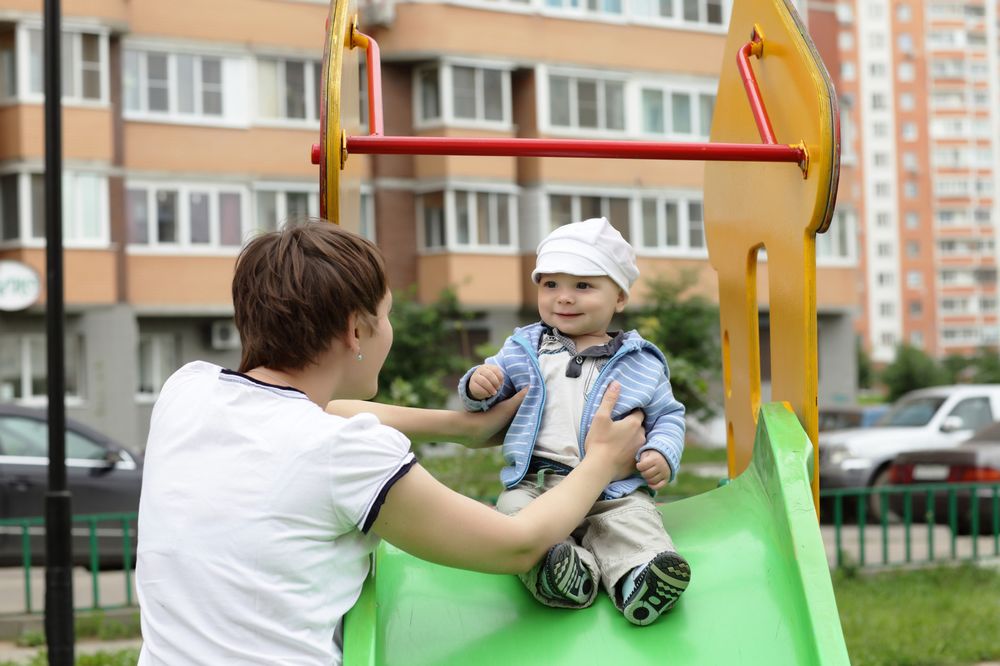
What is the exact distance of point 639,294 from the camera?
2383 cm

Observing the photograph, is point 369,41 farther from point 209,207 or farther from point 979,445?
point 209,207

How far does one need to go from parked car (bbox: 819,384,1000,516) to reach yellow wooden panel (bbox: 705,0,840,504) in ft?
29.6

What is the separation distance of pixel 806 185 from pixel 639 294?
21199mm

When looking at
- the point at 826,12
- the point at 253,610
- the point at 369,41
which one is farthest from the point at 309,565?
the point at 826,12

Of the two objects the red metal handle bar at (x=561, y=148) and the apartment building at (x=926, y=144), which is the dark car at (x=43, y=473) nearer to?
the red metal handle bar at (x=561, y=148)

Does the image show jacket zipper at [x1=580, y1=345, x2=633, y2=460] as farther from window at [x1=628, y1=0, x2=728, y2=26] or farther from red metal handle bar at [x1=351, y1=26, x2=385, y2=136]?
window at [x1=628, y1=0, x2=728, y2=26]

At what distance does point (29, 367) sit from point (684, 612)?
22.1 metres

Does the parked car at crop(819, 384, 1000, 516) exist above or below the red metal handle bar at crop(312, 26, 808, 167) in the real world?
below

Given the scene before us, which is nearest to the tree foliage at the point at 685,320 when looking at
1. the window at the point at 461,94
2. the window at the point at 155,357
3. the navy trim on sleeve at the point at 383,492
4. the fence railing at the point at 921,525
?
the window at the point at 461,94

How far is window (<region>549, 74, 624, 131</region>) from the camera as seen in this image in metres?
25.5

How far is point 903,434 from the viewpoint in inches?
530

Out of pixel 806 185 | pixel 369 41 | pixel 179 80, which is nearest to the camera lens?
pixel 806 185

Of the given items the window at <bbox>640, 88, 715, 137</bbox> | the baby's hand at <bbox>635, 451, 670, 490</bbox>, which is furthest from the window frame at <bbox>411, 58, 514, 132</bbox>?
the baby's hand at <bbox>635, 451, 670, 490</bbox>

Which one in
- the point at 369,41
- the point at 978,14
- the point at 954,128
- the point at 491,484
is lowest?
the point at 491,484
